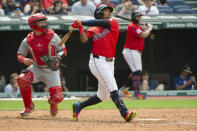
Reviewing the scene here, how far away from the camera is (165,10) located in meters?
12.8

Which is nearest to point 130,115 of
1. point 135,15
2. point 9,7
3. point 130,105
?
point 130,105

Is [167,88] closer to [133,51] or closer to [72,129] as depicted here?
[133,51]

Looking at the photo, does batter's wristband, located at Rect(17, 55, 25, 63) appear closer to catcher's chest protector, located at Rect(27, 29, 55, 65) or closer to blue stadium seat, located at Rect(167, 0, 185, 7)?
catcher's chest protector, located at Rect(27, 29, 55, 65)

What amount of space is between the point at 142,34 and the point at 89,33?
3846 mm

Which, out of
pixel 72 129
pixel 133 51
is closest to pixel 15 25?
pixel 133 51

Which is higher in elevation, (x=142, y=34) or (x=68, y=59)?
(x=142, y=34)

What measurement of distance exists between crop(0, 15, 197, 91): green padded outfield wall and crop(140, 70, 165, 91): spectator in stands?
787mm

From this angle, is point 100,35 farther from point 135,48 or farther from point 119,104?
point 135,48

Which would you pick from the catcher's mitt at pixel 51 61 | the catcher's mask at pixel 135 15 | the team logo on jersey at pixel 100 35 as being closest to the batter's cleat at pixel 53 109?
the catcher's mitt at pixel 51 61

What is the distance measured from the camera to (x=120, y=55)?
1306 cm

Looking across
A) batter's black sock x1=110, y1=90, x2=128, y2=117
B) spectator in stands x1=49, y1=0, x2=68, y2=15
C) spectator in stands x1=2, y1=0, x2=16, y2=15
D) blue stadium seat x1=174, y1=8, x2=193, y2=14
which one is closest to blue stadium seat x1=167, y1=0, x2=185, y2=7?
blue stadium seat x1=174, y1=8, x2=193, y2=14

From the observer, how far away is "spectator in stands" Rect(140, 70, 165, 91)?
36.7 ft

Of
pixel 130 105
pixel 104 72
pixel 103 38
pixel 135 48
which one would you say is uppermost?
pixel 103 38

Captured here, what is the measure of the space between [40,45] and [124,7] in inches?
249
